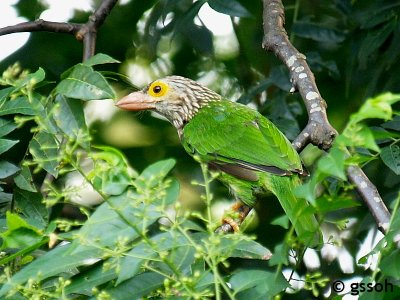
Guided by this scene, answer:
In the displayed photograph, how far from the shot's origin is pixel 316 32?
16.7ft

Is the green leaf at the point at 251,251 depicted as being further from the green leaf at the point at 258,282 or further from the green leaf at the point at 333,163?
the green leaf at the point at 333,163

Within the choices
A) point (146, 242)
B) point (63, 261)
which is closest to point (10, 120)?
point (63, 261)

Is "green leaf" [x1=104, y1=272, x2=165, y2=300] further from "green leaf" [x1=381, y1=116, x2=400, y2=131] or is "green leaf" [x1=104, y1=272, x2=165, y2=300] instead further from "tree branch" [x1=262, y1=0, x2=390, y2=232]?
"green leaf" [x1=381, y1=116, x2=400, y2=131]

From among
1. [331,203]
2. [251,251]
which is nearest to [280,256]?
[331,203]

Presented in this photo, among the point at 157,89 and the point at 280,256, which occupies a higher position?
the point at 280,256

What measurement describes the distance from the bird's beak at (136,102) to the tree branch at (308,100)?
99cm

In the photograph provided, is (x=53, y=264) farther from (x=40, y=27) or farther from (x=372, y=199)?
(x=40, y=27)

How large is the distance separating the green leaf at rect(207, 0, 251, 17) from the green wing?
0.69m

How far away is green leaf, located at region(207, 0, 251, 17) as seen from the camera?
4.19m

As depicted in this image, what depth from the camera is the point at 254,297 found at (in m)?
2.27

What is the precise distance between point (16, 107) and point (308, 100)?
135cm

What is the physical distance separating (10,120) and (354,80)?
8.25ft

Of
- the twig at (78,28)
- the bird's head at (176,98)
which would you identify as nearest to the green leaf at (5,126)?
the twig at (78,28)

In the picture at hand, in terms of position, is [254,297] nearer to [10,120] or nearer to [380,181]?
[10,120]
